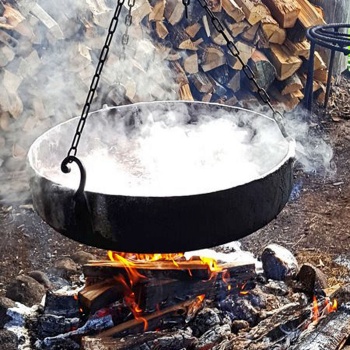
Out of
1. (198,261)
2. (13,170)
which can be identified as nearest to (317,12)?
(13,170)

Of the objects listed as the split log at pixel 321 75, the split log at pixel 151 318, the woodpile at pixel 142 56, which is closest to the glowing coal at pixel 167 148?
the split log at pixel 151 318

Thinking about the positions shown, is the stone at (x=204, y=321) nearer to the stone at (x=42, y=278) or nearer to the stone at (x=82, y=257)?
the stone at (x=42, y=278)

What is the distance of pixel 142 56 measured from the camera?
5016 millimetres

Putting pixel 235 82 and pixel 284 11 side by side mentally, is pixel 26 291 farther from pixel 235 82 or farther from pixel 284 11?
pixel 284 11

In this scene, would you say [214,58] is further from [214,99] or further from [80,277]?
[80,277]

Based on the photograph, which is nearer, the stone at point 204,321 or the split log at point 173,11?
the stone at point 204,321

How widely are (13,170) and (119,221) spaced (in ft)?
9.94

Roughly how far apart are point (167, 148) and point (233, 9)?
2982 millimetres

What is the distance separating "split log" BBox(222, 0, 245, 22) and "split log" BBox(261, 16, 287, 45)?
0.26 m

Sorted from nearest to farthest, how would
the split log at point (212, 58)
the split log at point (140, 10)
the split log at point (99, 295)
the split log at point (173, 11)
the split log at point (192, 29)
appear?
the split log at point (99, 295) < the split log at point (140, 10) < the split log at point (173, 11) < the split log at point (192, 29) < the split log at point (212, 58)

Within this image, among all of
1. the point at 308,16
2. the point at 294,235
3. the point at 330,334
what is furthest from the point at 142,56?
the point at 330,334

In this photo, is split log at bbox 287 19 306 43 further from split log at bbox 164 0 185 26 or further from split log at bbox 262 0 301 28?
split log at bbox 164 0 185 26

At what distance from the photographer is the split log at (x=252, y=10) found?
546cm

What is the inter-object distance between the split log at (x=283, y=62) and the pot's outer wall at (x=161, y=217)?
3.95 m
